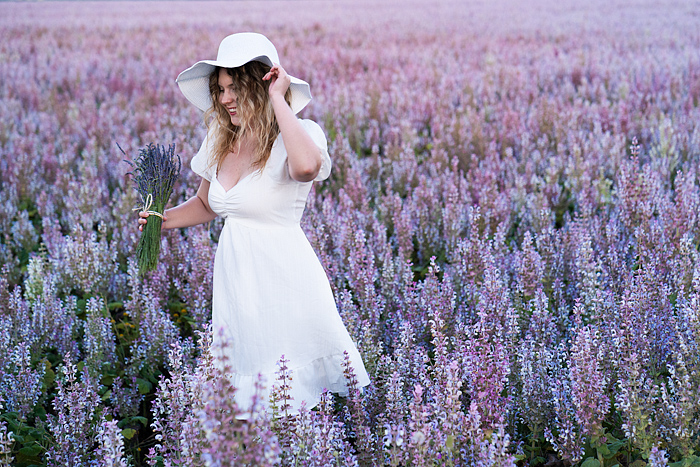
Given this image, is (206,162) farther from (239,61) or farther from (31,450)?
(31,450)

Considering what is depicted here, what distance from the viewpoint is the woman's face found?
8.13 ft

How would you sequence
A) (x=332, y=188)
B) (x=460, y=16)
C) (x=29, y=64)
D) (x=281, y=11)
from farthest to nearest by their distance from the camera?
(x=281, y=11), (x=460, y=16), (x=29, y=64), (x=332, y=188)

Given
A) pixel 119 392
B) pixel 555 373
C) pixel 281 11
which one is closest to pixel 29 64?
pixel 119 392

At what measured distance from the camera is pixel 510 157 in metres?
5.51

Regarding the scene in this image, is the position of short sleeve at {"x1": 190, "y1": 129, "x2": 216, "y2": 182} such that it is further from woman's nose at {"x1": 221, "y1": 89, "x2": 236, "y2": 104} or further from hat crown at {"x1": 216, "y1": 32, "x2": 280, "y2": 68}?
hat crown at {"x1": 216, "y1": 32, "x2": 280, "y2": 68}

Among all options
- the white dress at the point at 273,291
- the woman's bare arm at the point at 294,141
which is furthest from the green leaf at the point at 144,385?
the woman's bare arm at the point at 294,141

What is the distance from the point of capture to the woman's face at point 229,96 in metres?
2.48

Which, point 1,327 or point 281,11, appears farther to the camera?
point 281,11

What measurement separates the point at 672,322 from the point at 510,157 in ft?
9.85

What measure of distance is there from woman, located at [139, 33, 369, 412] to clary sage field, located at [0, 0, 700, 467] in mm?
205

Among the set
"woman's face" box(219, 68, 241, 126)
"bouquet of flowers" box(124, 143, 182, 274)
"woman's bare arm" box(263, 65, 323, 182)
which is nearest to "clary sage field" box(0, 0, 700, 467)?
"bouquet of flowers" box(124, 143, 182, 274)

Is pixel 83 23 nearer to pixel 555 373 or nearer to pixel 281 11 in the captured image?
pixel 281 11

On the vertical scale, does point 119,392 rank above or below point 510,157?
below

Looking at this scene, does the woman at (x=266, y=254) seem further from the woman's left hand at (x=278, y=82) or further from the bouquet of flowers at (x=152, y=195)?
the bouquet of flowers at (x=152, y=195)
